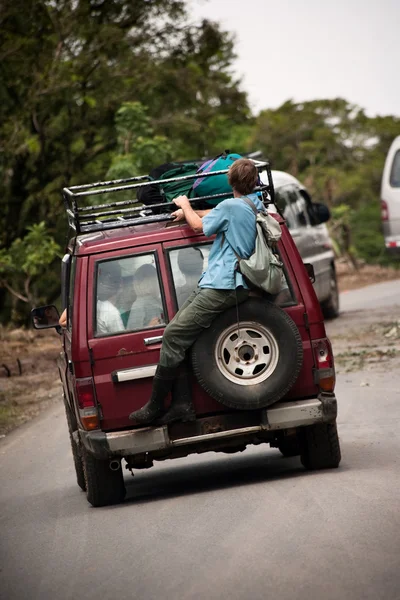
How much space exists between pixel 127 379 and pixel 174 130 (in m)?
23.0

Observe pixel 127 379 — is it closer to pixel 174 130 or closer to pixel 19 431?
pixel 19 431

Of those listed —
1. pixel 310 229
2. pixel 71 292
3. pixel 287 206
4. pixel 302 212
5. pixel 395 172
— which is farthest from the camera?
pixel 395 172

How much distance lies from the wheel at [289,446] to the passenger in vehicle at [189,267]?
1.49 m

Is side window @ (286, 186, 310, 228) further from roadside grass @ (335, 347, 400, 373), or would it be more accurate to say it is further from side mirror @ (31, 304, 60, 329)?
side mirror @ (31, 304, 60, 329)


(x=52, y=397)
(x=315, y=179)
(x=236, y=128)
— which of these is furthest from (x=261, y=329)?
(x=236, y=128)

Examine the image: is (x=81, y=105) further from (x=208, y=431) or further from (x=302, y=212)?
(x=208, y=431)

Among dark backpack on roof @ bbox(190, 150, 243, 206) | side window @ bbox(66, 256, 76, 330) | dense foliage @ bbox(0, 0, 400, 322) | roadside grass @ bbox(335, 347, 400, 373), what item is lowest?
roadside grass @ bbox(335, 347, 400, 373)

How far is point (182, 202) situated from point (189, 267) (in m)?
0.44

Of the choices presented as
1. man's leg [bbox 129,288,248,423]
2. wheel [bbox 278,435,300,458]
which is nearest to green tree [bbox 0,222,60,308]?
wheel [bbox 278,435,300,458]

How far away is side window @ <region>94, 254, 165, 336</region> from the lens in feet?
26.6

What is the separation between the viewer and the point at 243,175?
805cm

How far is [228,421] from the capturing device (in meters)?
8.05

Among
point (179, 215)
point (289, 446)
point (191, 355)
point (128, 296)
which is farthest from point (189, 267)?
point (289, 446)

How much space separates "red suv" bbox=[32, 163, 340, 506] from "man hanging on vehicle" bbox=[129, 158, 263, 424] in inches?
3.7
